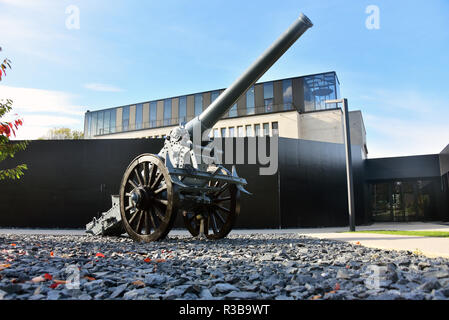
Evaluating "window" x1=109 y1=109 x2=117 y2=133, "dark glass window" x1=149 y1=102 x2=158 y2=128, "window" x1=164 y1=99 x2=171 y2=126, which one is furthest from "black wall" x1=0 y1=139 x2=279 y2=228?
"window" x1=109 y1=109 x2=117 y2=133

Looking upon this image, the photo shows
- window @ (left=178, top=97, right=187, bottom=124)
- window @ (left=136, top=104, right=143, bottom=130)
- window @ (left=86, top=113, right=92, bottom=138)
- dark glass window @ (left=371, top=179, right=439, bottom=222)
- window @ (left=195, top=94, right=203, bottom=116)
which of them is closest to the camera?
dark glass window @ (left=371, top=179, right=439, bottom=222)

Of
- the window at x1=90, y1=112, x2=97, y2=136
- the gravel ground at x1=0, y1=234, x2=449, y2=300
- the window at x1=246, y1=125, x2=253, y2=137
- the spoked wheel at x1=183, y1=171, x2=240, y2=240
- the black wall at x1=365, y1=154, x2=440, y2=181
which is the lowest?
the gravel ground at x1=0, y1=234, x2=449, y2=300

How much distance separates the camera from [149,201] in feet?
21.8

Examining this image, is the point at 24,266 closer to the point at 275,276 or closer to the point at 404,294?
the point at 275,276

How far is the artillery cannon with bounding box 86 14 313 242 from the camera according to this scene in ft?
20.3

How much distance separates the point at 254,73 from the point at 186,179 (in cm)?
249

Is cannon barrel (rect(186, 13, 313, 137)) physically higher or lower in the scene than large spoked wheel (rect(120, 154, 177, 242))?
higher

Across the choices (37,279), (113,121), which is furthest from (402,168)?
(113,121)

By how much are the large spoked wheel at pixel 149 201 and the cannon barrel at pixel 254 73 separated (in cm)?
119

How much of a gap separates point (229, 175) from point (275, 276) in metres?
4.15

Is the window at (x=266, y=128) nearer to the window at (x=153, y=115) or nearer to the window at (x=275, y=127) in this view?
the window at (x=275, y=127)

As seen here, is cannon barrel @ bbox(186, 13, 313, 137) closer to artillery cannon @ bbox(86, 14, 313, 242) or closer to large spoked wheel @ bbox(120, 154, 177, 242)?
artillery cannon @ bbox(86, 14, 313, 242)

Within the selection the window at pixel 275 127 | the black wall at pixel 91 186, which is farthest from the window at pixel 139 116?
the black wall at pixel 91 186

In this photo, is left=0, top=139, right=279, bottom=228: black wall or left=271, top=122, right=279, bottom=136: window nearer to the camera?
left=0, top=139, right=279, bottom=228: black wall
